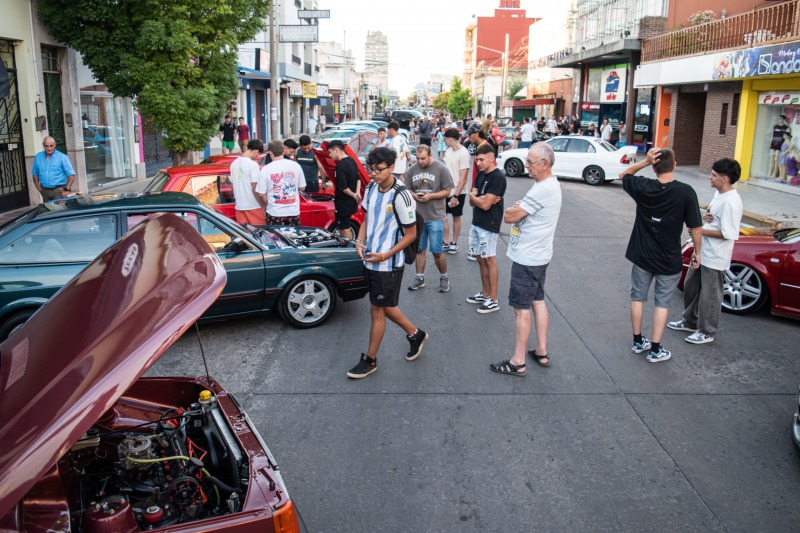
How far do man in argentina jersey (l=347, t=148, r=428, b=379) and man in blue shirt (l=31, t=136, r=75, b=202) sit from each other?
6991 millimetres

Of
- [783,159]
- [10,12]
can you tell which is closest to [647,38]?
[783,159]

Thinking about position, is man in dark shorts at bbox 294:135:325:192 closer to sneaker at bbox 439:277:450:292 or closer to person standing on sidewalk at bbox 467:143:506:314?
sneaker at bbox 439:277:450:292

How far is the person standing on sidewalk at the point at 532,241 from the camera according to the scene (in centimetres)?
571

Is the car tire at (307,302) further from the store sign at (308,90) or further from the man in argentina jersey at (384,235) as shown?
the store sign at (308,90)

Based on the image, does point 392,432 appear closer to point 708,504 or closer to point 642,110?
point 708,504

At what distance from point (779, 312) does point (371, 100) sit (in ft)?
410

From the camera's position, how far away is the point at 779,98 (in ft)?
63.8

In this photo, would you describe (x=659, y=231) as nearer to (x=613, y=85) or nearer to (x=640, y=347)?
(x=640, y=347)

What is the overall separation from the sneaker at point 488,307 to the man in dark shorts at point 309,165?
4.65 metres

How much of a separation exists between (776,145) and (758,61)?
2598mm

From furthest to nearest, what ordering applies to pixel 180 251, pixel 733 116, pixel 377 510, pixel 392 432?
pixel 733 116
pixel 392 432
pixel 377 510
pixel 180 251

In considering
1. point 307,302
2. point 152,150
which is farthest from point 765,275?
point 152,150

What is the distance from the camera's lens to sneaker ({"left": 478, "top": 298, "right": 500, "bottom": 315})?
25.3 feet

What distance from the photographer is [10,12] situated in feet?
43.1
